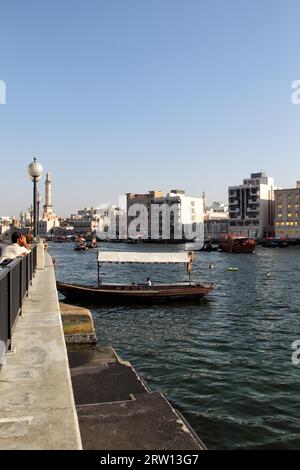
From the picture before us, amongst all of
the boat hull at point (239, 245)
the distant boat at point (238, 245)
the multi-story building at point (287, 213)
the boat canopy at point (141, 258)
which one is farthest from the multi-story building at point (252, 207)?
the boat canopy at point (141, 258)

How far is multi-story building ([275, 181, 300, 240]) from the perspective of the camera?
16325 cm

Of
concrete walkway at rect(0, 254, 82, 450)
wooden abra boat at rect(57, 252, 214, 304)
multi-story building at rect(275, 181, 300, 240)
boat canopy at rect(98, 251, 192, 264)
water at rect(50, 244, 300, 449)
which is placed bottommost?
water at rect(50, 244, 300, 449)

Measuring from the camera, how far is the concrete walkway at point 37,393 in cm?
463

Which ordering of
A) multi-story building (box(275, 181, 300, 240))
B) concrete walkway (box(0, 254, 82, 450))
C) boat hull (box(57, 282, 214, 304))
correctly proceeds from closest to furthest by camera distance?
concrete walkway (box(0, 254, 82, 450)) → boat hull (box(57, 282, 214, 304)) → multi-story building (box(275, 181, 300, 240))

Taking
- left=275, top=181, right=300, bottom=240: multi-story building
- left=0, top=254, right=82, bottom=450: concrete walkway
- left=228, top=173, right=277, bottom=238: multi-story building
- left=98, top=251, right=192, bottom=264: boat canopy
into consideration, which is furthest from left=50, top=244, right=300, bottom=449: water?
left=228, top=173, right=277, bottom=238: multi-story building

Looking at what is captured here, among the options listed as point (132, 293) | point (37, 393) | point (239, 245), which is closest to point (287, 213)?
point (239, 245)

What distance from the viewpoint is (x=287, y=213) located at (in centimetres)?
16512

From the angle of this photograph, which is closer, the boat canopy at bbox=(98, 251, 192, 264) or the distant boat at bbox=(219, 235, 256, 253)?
the boat canopy at bbox=(98, 251, 192, 264)

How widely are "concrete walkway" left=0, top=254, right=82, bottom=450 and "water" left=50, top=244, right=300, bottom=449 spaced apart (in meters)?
5.66

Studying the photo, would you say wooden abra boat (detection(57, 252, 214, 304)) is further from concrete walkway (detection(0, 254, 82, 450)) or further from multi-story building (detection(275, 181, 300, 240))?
multi-story building (detection(275, 181, 300, 240))

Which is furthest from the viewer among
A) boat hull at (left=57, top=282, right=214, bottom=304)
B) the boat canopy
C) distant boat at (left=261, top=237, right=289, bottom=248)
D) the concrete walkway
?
distant boat at (left=261, top=237, right=289, bottom=248)

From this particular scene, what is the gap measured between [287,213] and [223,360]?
155 m

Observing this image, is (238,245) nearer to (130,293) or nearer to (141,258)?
(141,258)

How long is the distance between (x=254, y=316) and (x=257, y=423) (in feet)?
59.8
